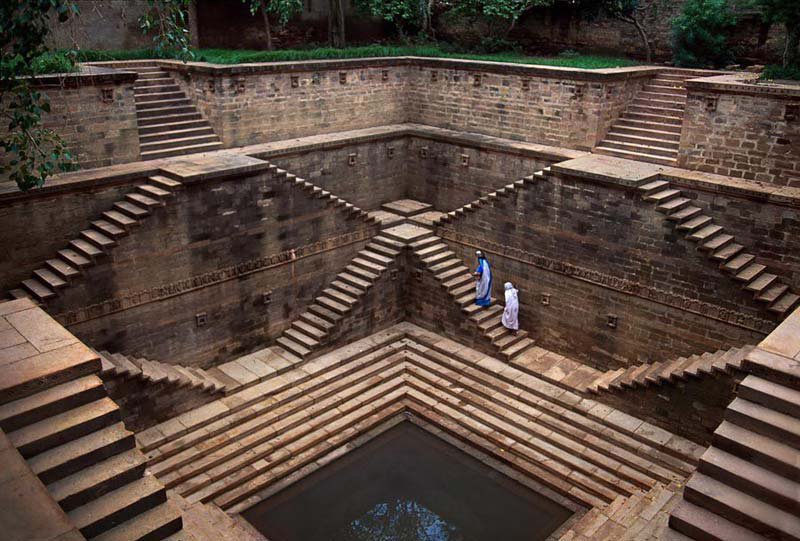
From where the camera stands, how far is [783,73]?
15.3m

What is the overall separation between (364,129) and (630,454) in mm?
11612

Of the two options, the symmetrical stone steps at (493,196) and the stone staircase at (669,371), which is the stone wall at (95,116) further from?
the stone staircase at (669,371)

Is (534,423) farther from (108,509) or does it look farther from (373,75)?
(373,75)

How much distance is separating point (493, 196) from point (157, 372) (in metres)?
8.68

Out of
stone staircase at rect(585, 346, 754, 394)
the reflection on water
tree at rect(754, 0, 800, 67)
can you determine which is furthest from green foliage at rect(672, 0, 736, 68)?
the reflection on water

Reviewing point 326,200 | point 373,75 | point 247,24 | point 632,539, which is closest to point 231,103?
point 326,200

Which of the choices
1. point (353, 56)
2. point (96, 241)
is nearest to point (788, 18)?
point (353, 56)

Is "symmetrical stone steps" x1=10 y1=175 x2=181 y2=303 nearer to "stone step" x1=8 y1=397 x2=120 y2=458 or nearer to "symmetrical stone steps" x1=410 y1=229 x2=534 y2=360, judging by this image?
"stone step" x1=8 y1=397 x2=120 y2=458

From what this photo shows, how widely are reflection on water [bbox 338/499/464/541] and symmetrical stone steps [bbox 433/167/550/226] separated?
25.4 ft

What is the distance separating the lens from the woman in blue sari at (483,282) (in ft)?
54.1

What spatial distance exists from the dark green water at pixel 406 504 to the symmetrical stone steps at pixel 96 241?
5417mm

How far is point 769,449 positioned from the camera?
25.5 ft

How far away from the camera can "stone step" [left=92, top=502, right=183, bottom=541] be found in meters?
7.53

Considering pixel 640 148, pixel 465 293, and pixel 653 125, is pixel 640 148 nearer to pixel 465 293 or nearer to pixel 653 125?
pixel 653 125
